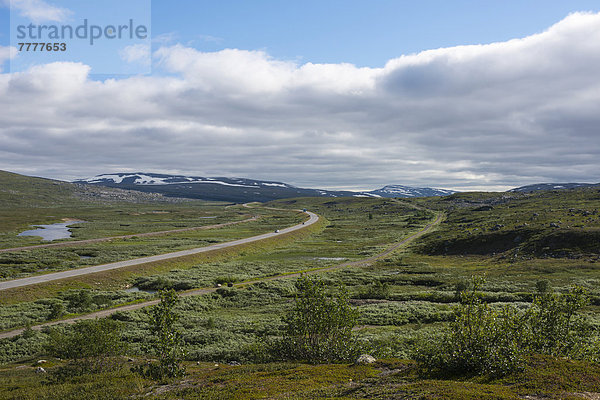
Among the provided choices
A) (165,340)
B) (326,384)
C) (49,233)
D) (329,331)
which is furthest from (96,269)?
(49,233)

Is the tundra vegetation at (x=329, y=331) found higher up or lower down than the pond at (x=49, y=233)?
higher up

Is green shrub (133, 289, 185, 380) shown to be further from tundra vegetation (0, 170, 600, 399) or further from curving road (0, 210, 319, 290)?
curving road (0, 210, 319, 290)

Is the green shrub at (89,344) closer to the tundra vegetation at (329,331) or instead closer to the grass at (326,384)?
the tundra vegetation at (329,331)

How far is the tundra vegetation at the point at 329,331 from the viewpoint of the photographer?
16.4 m

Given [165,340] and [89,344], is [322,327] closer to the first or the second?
[165,340]

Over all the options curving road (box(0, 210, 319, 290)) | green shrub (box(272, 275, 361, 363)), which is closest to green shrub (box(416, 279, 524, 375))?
green shrub (box(272, 275, 361, 363))

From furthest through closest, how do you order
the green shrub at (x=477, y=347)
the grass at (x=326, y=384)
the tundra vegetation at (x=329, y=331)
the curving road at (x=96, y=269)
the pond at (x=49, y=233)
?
the pond at (x=49, y=233), the curving road at (x=96, y=269), the tundra vegetation at (x=329, y=331), the green shrub at (x=477, y=347), the grass at (x=326, y=384)

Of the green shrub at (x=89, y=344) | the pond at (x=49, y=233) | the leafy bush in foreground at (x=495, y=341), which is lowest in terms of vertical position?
the pond at (x=49, y=233)

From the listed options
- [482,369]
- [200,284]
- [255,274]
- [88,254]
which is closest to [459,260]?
[255,274]

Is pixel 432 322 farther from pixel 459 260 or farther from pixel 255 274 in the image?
pixel 459 260

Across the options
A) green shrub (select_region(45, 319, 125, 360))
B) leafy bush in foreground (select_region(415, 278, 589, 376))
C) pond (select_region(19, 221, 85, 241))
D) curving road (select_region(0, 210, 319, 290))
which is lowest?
pond (select_region(19, 221, 85, 241))

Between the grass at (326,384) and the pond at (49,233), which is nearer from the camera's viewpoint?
the grass at (326,384)

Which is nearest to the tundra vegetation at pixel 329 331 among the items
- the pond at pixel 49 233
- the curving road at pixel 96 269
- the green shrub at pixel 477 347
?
the green shrub at pixel 477 347

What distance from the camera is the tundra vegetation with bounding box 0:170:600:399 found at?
16.4 m
